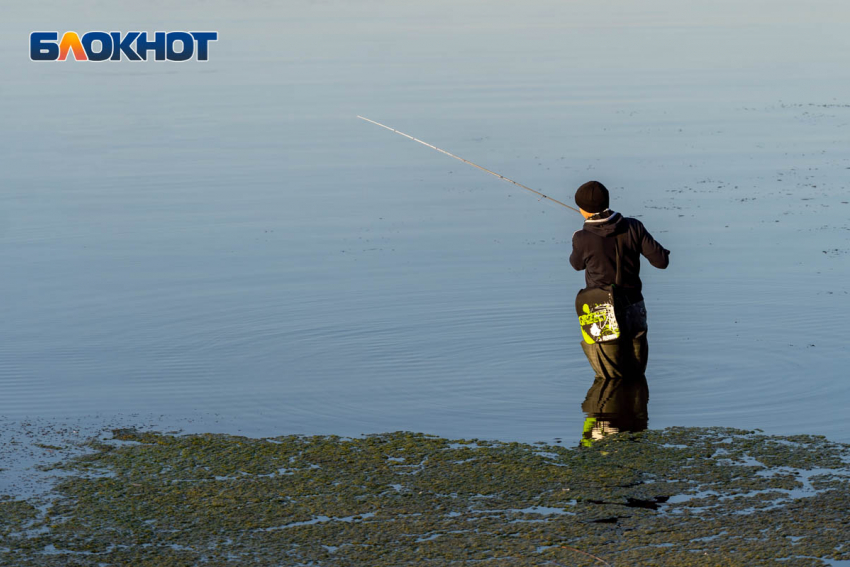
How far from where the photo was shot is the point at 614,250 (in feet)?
26.6

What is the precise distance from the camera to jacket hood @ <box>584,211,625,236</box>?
8031 millimetres

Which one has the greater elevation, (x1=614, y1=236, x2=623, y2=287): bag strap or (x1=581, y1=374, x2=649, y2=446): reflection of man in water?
(x1=614, y1=236, x2=623, y2=287): bag strap

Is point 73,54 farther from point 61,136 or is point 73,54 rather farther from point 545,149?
point 545,149

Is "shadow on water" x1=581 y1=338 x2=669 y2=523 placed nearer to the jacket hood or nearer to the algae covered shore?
the algae covered shore

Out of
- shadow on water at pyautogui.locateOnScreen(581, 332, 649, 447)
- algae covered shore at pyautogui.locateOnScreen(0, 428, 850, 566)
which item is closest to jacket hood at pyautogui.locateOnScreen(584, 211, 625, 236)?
shadow on water at pyautogui.locateOnScreen(581, 332, 649, 447)

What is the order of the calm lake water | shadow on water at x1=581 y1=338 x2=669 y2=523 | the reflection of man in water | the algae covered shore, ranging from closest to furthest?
the algae covered shore, the reflection of man in water, shadow on water at x1=581 y1=338 x2=669 y2=523, the calm lake water

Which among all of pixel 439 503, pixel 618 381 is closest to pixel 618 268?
pixel 618 381

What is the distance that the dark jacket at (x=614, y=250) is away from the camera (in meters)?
8.02

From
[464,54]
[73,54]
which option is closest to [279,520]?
[464,54]

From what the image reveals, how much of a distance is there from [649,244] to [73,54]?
2695 centimetres

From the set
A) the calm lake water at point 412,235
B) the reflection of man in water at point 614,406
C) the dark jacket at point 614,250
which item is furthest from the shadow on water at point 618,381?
the dark jacket at point 614,250

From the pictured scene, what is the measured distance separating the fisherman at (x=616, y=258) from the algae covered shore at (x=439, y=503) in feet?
3.57

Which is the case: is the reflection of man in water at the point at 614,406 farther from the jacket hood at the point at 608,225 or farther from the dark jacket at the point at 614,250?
the jacket hood at the point at 608,225

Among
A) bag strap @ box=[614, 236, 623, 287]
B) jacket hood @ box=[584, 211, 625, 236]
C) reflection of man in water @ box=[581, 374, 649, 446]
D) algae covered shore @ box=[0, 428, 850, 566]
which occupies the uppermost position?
jacket hood @ box=[584, 211, 625, 236]
